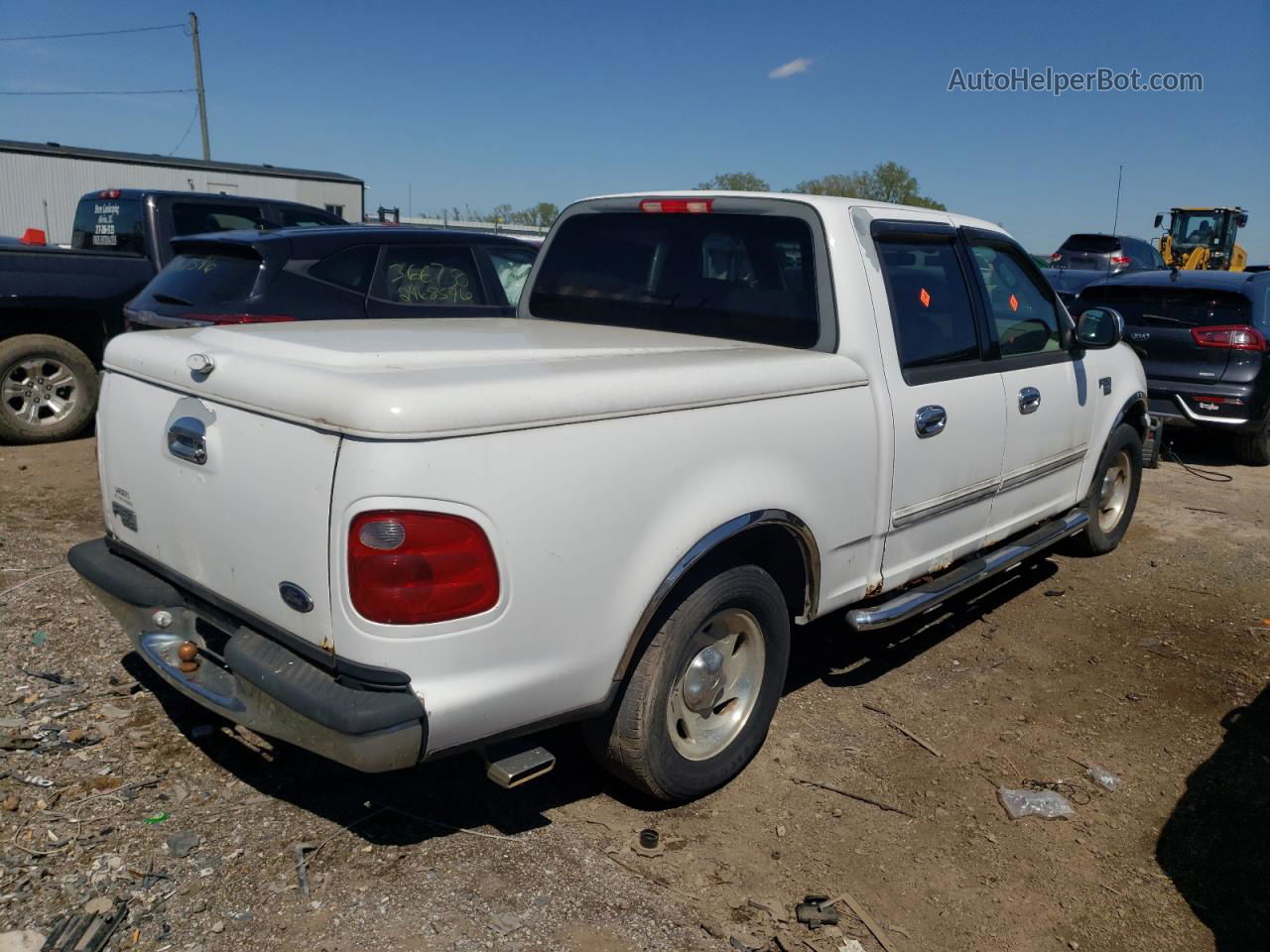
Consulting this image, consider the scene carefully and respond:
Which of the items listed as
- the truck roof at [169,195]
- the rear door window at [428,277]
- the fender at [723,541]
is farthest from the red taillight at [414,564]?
the truck roof at [169,195]

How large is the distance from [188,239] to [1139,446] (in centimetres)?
617

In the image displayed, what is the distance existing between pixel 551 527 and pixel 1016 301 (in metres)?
3.07

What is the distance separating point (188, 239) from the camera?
6551 mm

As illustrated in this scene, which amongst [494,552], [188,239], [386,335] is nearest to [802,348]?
[386,335]

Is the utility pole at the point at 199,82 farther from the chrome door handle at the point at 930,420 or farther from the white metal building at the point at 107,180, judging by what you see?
the chrome door handle at the point at 930,420

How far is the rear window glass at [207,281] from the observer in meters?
6.14

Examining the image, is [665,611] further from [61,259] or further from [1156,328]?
[1156,328]

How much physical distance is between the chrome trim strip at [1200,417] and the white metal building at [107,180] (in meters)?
14.8

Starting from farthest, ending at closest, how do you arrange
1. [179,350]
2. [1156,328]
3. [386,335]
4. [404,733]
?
[1156,328]
[386,335]
[179,350]
[404,733]

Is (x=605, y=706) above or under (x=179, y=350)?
under

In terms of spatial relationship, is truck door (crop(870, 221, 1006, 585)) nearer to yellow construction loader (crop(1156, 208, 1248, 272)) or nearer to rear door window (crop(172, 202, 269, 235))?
rear door window (crop(172, 202, 269, 235))

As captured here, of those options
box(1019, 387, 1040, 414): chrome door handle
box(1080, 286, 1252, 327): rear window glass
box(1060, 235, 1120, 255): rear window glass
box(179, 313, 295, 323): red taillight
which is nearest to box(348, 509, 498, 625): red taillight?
box(1019, 387, 1040, 414): chrome door handle

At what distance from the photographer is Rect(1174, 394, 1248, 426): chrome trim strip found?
847 centimetres

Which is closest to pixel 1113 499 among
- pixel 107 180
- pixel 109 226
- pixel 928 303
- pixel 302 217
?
pixel 928 303
